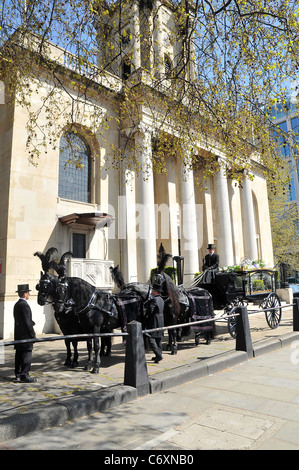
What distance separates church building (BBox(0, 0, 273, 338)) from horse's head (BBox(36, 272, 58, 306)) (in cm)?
467

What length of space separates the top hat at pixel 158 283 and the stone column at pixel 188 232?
12.1 m

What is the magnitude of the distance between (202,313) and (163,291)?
1.62 meters

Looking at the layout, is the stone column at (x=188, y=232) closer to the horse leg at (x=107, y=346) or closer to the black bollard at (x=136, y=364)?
the horse leg at (x=107, y=346)

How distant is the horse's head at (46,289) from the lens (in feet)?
22.0

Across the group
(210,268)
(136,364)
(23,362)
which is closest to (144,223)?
(210,268)

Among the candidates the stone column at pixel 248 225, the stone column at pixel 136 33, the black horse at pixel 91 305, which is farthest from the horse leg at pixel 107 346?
the stone column at pixel 248 225

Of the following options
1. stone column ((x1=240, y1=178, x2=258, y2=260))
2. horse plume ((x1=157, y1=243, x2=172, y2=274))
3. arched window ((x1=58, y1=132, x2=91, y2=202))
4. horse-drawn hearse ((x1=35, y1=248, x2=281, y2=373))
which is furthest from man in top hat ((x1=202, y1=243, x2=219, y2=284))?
stone column ((x1=240, y1=178, x2=258, y2=260))

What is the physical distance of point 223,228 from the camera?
2391cm

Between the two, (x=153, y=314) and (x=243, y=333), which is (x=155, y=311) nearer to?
(x=153, y=314)

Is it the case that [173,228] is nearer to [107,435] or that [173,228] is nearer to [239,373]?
[239,373]

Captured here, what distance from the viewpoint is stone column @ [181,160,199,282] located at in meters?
19.8

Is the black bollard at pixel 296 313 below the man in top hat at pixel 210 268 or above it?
below

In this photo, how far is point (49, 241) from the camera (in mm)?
15094

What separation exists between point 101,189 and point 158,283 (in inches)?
453
